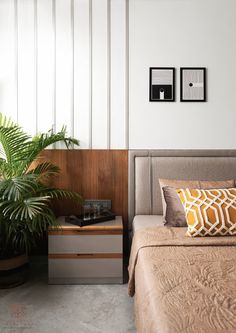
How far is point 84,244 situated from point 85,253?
76 millimetres

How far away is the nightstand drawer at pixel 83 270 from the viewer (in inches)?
101

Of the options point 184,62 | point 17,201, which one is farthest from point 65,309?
point 184,62

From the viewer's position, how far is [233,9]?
2.96m

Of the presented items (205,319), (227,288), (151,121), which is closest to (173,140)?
(151,121)

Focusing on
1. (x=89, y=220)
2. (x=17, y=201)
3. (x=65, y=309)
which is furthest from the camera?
(x=89, y=220)

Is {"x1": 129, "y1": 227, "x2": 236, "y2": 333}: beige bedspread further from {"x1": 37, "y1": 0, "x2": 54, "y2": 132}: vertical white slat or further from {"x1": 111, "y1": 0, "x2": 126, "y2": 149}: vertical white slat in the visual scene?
{"x1": 37, "y1": 0, "x2": 54, "y2": 132}: vertical white slat

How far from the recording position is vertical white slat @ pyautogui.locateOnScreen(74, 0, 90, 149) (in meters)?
2.95

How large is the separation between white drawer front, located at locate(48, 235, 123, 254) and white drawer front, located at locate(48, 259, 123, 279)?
85 millimetres

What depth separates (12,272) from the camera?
2.54m

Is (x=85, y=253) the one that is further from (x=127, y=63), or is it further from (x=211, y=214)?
(x=127, y=63)

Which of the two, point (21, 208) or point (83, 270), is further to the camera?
point (83, 270)

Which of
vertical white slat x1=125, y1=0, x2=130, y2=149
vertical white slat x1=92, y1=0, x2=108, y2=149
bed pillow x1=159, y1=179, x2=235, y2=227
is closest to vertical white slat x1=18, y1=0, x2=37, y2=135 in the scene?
vertical white slat x1=92, y1=0, x2=108, y2=149

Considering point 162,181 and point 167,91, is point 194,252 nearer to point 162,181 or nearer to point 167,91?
point 162,181

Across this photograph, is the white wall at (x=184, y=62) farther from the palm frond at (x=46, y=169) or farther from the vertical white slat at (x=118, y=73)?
the palm frond at (x=46, y=169)
